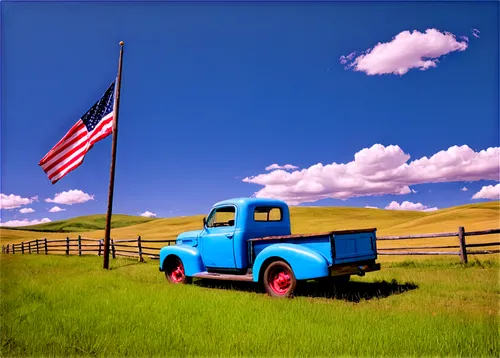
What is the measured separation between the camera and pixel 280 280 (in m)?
8.42

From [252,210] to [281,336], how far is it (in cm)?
477

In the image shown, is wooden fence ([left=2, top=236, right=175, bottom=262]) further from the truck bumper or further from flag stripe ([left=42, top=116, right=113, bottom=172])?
the truck bumper

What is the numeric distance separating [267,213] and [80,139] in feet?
27.1

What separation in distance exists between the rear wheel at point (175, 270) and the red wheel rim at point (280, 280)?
10.7 feet

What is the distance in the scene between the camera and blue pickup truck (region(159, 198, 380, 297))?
25.9ft

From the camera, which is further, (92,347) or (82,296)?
(82,296)

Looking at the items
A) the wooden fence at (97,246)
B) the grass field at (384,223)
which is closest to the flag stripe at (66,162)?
the wooden fence at (97,246)

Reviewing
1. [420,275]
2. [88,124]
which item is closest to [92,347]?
[420,275]

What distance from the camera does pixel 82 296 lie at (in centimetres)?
841

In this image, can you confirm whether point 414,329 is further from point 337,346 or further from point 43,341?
point 43,341

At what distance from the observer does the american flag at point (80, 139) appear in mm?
14078

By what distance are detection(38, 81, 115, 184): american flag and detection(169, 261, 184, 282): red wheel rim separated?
18.3ft

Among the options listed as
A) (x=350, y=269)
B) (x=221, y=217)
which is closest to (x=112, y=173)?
(x=221, y=217)

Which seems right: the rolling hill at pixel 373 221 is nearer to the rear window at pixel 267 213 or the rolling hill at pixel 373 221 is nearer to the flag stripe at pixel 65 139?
the rear window at pixel 267 213
